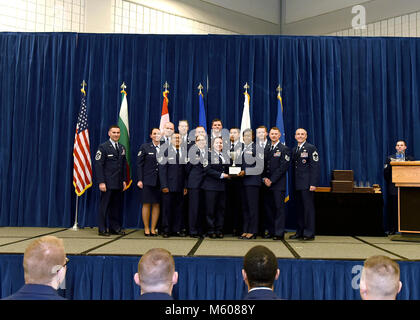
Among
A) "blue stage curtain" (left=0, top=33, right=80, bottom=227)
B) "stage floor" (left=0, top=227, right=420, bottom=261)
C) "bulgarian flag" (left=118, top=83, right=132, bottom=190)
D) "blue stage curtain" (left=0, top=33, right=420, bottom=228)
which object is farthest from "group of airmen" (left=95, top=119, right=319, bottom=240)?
"blue stage curtain" (left=0, top=33, right=80, bottom=227)

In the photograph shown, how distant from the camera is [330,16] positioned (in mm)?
8422

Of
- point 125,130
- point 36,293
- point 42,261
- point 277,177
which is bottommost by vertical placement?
point 36,293

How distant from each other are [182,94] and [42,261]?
441 centimetres

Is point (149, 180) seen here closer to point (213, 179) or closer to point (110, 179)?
point (110, 179)

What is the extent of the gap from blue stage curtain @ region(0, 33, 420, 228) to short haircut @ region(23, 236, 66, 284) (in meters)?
3.88

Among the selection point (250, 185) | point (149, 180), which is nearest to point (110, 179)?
point (149, 180)

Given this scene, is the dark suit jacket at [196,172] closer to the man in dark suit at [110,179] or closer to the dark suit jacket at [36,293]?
the man in dark suit at [110,179]

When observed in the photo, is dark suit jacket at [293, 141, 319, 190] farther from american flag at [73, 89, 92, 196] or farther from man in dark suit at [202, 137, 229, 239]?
american flag at [73, 89, 92, 196]

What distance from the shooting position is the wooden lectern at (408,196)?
166 inches

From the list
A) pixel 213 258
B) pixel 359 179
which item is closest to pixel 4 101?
pixel 213 258

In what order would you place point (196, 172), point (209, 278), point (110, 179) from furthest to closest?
point (110, 179) < point (196, 172) < point (209, 278)

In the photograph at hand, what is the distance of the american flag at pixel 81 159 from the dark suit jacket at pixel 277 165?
106 inches

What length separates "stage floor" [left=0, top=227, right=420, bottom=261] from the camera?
3.23 meters

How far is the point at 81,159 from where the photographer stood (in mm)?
5137
